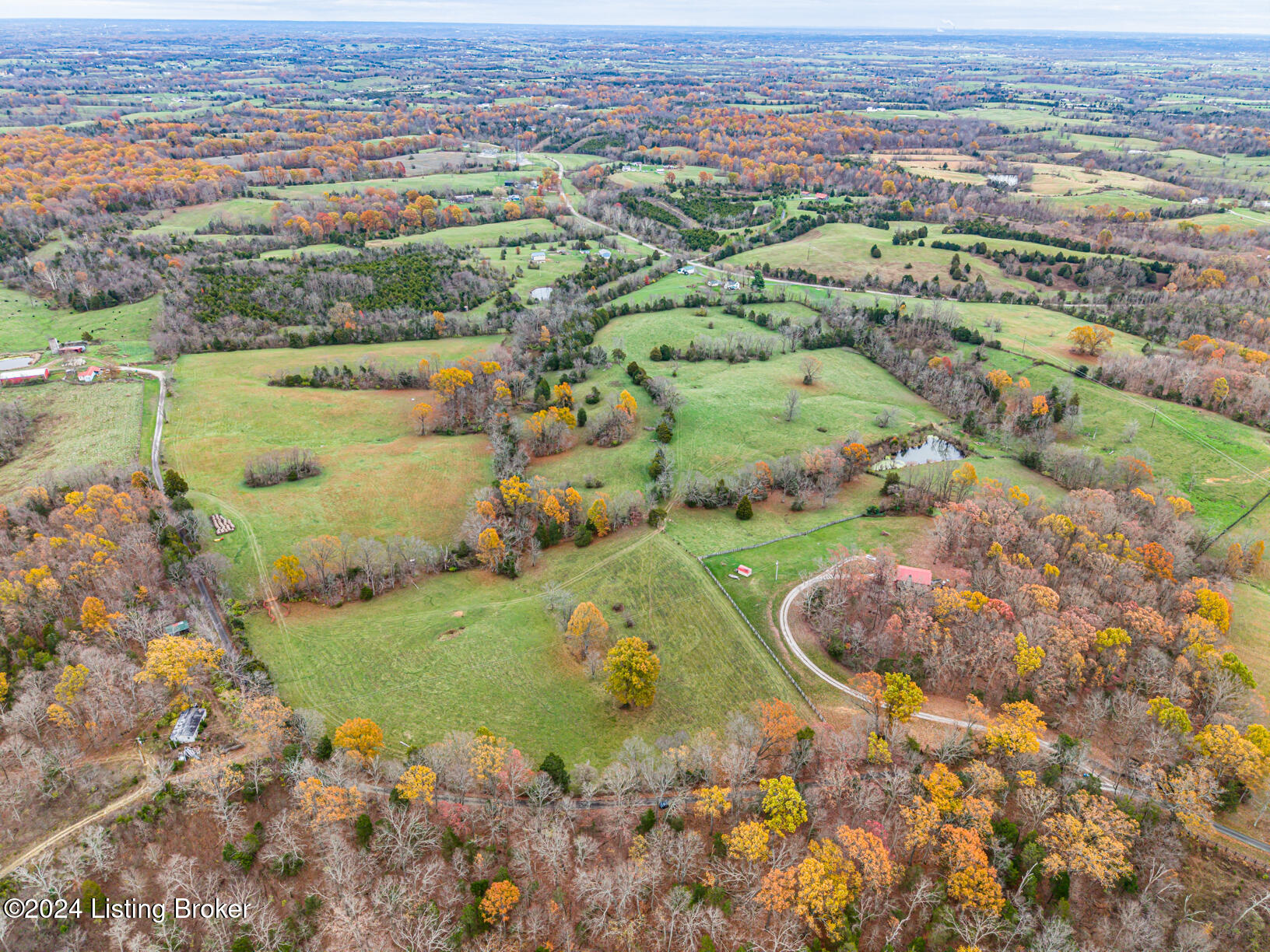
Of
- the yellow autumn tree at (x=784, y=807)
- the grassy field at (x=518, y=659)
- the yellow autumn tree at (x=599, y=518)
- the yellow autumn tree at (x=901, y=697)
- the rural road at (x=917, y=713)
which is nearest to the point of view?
the yellow autumn tree at (x=784, y=807)

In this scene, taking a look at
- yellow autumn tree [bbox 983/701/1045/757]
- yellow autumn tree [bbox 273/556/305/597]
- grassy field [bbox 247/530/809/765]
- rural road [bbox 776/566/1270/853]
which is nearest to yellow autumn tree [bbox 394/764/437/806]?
grassy field [bbox 247/530/809/765]

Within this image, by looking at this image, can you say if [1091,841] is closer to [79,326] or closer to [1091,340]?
[1091,340]

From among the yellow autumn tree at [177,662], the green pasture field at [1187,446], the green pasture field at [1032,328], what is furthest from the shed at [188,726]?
the green pasture field at [1032,328]

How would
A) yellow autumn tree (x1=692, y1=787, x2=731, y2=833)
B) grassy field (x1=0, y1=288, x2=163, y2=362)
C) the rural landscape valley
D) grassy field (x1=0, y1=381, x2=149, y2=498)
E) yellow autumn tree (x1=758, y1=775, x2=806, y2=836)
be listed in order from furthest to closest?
grassy field (x1=0, y1=288, x2=163, y2=362), grassy field (x1=0, y1=381, x2=149, y2=498), yellow autumn tree (x1=692, y1=787, x2=731, y2=833), yellow autumn tree (x1=758, y1=775, x2=806, y2=836), the rural landscape valley

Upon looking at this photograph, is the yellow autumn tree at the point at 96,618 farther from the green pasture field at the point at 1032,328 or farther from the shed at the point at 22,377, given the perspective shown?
the green pasture field at the point at 1032,328

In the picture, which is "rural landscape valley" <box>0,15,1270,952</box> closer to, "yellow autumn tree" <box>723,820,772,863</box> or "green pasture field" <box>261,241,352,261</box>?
"yellow autumn tree" <box>723,820,772,863</box>

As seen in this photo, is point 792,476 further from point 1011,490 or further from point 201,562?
point 201,562

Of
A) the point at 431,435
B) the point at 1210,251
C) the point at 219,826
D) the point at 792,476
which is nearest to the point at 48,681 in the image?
the point at 219,826
